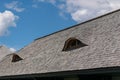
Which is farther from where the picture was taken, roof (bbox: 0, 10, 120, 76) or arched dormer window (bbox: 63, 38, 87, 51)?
arched dormer window (bbox: 63, 38, 87, 51)

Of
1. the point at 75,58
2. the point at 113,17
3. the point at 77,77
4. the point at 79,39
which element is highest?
the point at 113,17

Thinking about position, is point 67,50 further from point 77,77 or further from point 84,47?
point 77,77

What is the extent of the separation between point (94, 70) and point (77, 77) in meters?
2.68

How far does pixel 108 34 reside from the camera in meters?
13.0

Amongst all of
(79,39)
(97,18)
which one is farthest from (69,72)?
(97,18)

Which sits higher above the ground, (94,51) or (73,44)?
(73,44)

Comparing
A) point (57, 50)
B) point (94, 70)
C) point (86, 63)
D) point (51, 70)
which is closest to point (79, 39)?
point (57, 50)

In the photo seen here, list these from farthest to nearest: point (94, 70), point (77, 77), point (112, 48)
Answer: point (77, 77) < point (112, 48) < point (94, 70)

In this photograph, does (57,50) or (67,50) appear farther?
(57,50)

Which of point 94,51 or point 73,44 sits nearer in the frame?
point 94,51

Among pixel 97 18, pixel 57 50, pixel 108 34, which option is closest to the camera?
pixel 108 34

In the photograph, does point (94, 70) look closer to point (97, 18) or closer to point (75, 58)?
point (75, 58)

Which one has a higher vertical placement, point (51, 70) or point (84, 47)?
point (84, 47)

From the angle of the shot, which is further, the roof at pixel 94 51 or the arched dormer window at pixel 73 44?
the arched dormer window at pixel 73 44
